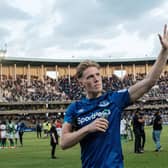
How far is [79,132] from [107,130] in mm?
269

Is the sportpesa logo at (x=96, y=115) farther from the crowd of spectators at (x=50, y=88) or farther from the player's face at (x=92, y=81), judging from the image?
the crowd of spectators at (x=50, y=88)

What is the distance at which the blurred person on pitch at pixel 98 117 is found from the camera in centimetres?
455

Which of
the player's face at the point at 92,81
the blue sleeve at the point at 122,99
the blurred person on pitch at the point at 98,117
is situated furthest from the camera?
the blue sleeve at the point at 122,99

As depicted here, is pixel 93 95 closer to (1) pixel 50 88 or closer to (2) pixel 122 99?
(2) pixel 122 99

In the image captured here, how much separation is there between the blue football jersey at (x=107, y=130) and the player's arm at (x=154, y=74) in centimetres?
8

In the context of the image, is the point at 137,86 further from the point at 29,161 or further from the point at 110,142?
the point at 29,161

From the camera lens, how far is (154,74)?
15.4 feet

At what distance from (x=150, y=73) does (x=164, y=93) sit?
94065mm

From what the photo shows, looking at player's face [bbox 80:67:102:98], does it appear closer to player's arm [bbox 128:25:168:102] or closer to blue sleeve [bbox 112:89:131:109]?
blue sleeve [bbox 112:89:131:109]

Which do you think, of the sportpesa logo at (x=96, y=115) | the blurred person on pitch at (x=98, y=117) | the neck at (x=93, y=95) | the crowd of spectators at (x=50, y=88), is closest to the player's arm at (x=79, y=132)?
the blurred person on pitch at (x=98, y=117)

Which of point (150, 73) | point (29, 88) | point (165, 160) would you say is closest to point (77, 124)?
point (150, 73)

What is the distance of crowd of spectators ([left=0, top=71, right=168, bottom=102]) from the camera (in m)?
93.4

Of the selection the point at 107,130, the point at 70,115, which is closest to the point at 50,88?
the point at 70,115

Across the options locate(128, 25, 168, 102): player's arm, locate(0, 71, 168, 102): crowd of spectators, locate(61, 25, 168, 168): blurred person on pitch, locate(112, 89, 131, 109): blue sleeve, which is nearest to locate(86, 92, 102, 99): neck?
locate(61, 25, 168, 168): blurred person on pitch
